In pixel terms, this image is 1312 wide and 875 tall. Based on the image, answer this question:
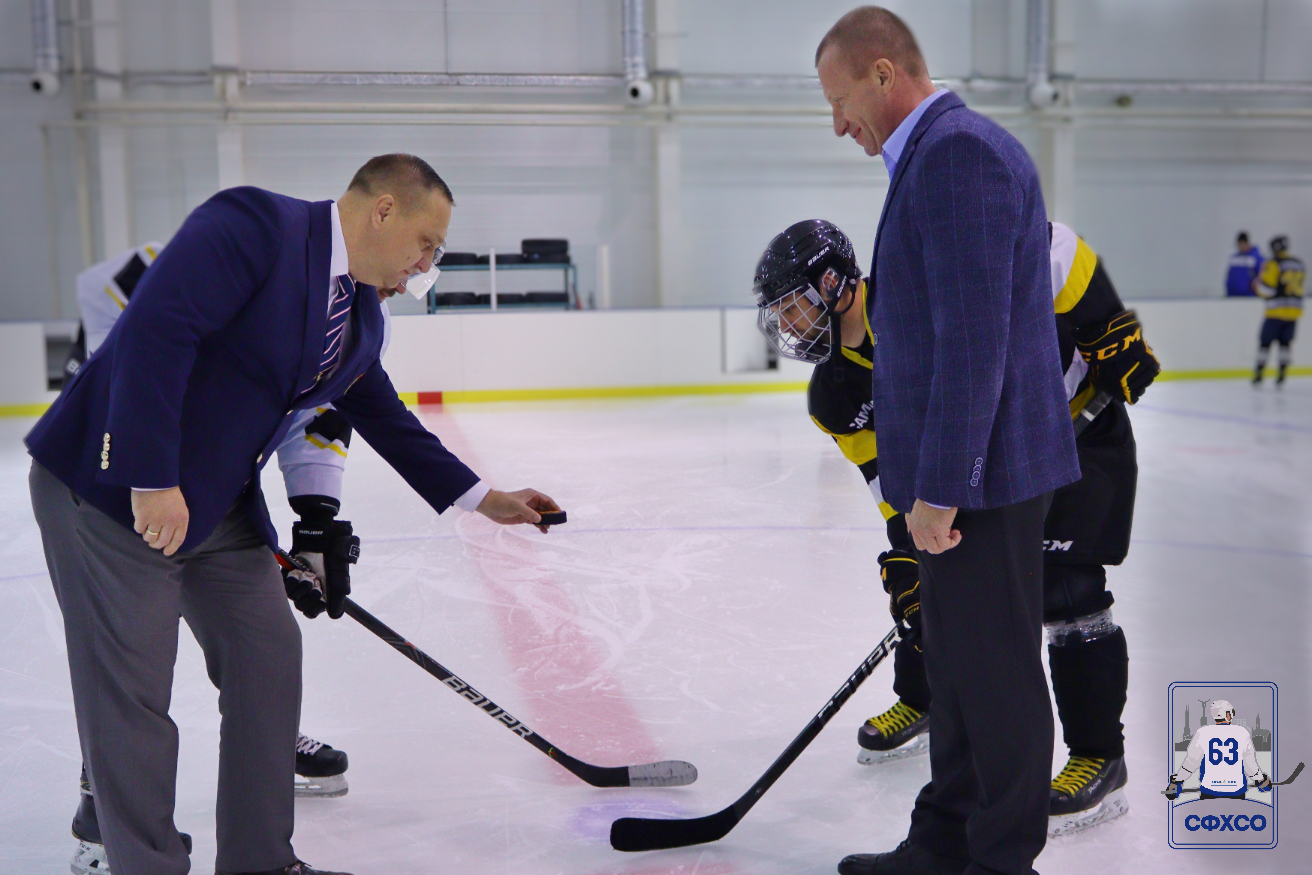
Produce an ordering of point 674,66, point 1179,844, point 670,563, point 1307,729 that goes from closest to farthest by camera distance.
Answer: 1. point 1179,844
2. point 1307,729
3. point 670,563
4. point 674,66

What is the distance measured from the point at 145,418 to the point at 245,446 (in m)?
0.17

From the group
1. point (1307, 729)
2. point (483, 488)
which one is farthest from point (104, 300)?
point (1307, 729)

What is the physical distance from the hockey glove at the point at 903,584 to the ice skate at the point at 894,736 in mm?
333

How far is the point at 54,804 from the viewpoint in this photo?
6.64 feet

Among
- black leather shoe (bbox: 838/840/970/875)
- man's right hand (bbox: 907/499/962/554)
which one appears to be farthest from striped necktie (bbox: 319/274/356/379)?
black leather shoe (bbox: 838/840/970/875)

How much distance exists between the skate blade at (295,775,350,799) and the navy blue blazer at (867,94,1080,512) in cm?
123

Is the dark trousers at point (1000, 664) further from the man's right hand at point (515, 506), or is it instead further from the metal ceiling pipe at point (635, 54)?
the metal ceiling pipe at point (635, 54)

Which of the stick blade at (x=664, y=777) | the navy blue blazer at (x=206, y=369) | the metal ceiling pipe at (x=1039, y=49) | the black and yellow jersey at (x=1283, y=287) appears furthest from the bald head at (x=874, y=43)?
the metal ceiling pipe at (x=1039, y=49)

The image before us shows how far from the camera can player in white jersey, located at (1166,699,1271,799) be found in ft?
6.48

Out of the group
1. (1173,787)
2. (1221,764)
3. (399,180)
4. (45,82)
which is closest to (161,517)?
(399,180)

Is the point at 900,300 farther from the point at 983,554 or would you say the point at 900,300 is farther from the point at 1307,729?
the point at 1307,729

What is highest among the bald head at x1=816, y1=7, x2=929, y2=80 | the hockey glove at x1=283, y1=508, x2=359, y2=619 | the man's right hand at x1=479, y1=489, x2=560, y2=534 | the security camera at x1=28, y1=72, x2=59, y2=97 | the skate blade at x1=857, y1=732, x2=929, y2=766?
the security camera at x1=28, y1=72, x2=59, y2=97

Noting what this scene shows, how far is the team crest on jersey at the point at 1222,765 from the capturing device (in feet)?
6.08

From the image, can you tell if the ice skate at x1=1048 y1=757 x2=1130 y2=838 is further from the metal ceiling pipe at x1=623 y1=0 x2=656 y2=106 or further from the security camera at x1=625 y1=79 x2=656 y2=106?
the security camera at x1=625 y1=79 x2=656 y2=106
